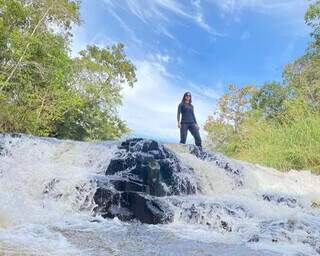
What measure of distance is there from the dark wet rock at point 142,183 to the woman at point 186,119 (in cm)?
181

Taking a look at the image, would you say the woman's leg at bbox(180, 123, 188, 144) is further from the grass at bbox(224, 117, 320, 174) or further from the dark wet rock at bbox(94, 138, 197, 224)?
the grass at bbox(224, 117, 320, 174)

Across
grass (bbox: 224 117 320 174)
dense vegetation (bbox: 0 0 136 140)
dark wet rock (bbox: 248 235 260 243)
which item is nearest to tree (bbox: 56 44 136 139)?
dense vegetation (bbox: 0 0 136 140)

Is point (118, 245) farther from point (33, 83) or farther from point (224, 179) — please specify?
point (33, 83)

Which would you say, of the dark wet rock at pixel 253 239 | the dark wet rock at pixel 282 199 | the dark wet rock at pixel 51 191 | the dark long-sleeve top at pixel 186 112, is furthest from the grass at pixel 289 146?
the dark wet rock at pixel 51 191

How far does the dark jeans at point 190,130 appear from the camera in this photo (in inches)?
410

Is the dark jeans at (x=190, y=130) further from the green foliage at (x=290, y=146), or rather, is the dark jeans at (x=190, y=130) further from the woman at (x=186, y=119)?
the green foliage at (x=290, y=146)

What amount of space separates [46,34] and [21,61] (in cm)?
136

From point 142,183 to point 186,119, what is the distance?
3435mm

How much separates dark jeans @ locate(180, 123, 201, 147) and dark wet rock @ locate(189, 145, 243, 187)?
1.54 ft

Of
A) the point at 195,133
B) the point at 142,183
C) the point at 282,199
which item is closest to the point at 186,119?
the point at 195,133

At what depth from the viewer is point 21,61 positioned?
14664 mm

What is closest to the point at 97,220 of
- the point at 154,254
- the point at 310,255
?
the point at 154,254

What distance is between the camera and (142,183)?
280 inches

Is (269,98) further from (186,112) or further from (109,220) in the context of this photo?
(109,220)
